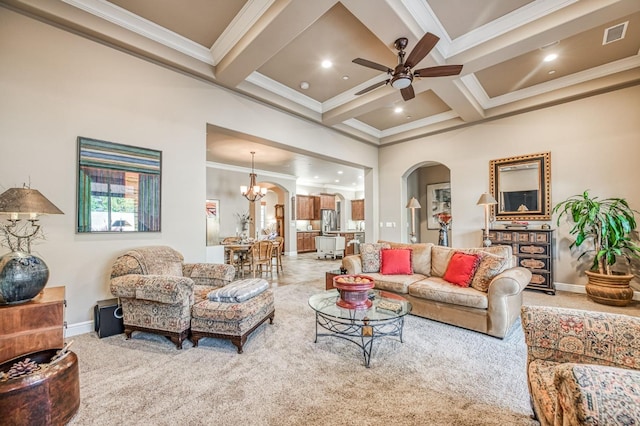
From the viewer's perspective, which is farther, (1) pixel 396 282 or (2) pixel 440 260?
(2) pixel 440 260

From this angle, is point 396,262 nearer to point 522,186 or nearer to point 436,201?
point 522,186

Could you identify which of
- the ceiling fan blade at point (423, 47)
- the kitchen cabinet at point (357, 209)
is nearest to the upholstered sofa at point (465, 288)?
the ceiling fan blade at point (423, 47)

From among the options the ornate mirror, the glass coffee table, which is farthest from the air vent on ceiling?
the glass coffee table

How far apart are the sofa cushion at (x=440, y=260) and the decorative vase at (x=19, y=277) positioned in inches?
163

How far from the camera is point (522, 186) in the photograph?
5141 millimetres

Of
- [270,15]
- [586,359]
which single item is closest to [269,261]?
[270,15]

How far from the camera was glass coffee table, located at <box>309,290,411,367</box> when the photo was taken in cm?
245

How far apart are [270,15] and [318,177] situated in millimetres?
7989

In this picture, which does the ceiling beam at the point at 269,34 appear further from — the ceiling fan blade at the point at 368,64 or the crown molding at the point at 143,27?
the ceiling fan blade at the point at 368,64

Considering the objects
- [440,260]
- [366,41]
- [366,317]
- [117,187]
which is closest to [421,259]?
[440,260]

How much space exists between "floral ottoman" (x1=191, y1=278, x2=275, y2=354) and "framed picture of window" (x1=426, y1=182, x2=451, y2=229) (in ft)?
19.7

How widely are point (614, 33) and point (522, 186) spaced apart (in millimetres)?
2461

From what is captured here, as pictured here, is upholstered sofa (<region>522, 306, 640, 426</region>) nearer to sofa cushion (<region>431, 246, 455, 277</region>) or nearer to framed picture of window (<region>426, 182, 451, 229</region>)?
sofa cushion (<region>431, 246, 455, 277</region>)

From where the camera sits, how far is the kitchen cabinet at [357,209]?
42.7 feet
